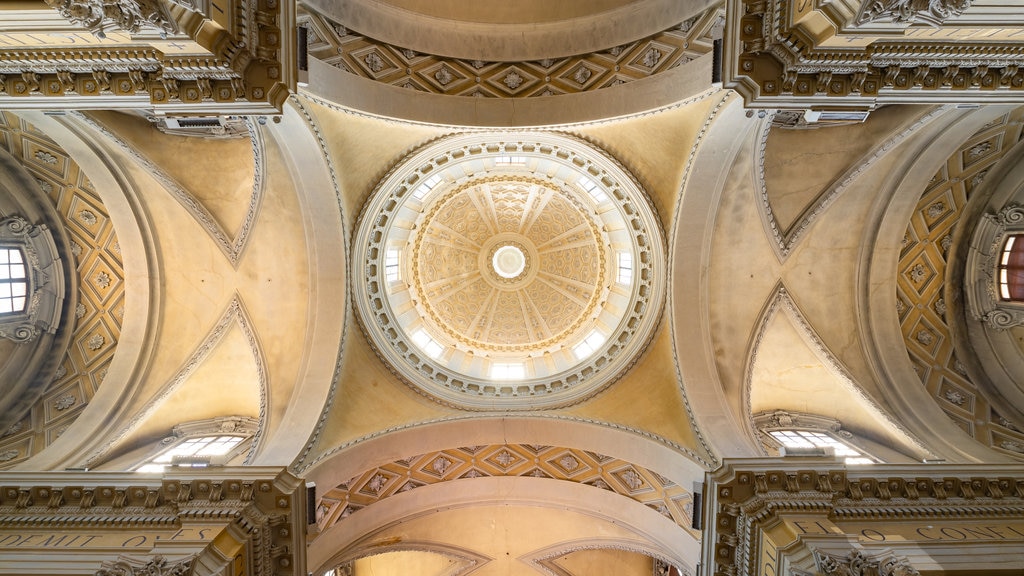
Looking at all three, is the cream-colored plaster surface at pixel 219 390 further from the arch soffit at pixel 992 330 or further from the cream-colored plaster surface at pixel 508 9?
the arch soffit at pixel 992 330

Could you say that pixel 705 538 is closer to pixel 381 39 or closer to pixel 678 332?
pixel 678 332

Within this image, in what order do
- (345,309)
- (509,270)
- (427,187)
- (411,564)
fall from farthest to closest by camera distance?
(509,270) < (411,564) < (427,187) < (345,309)

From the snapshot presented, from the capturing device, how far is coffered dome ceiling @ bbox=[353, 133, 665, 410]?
14.1m

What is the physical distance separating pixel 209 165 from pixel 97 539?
8.85m

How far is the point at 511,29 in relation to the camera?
1333 centimetres

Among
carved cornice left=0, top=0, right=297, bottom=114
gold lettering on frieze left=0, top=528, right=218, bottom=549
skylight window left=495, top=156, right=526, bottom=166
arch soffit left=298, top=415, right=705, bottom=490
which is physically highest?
skylight window left=495, top=156, right=526, bottom=166

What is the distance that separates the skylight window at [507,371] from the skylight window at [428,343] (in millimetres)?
1943

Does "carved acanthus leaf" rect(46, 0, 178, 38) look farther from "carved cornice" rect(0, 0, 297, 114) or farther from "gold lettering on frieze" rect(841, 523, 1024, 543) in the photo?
"gold lettering on frieze" rect(841, 523, 1024, 543)

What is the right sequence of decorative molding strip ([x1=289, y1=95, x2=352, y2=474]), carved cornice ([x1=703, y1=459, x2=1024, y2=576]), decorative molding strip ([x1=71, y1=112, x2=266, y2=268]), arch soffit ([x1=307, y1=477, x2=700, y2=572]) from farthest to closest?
arch soffit ([x1=307, y1=477, x2=700, y2=572]), decorative molding strip ([x1=71, y1=112, x2=266, y2=268]), decorative molding strip ([x1=289, y1=95, x2=352, y2=474]), carved cornice ([x1=703, y1=459, x2=1024, y2=576])

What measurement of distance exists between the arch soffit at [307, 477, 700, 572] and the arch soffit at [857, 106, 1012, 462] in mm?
6452

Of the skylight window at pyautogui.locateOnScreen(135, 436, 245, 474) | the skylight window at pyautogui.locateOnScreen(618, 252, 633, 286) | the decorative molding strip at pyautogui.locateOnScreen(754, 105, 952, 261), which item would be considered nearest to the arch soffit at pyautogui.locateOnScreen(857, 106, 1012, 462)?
the decorative molding strip at pyautogui.locateOnScreen(754, 105, 952, 261)

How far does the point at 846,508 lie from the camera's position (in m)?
9.19

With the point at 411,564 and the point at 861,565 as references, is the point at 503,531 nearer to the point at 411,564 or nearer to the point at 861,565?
the point at 411,564

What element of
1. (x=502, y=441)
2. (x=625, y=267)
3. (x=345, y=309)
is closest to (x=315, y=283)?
(x=345, y=309)
